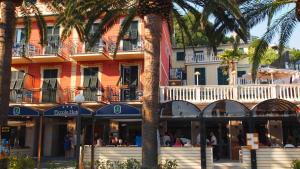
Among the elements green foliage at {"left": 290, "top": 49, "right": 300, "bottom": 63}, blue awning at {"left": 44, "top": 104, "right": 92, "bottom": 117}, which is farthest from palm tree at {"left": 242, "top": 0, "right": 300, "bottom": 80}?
green foliage at {"left": 290, "top": 49, "right": 300, "bottom": 63}

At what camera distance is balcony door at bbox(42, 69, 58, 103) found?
27969 mm

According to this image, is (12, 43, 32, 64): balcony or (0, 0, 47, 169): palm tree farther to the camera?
(12, 43, 32, 64): balcony

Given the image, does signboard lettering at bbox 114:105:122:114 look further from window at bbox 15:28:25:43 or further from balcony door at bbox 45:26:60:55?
window at bbox 15:28:25:43

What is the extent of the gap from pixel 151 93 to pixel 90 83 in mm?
16939

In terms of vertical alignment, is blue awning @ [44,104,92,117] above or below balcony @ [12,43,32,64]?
below

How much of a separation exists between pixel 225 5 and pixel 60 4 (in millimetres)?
7944

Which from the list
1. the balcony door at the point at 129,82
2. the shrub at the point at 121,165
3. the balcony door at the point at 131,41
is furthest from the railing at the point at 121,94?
the shrub at the point at 121,165

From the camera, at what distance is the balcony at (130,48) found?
26703mm

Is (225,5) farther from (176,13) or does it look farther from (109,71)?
(109,71)

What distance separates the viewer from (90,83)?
27.9 metres

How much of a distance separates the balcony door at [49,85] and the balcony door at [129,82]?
5.00 m

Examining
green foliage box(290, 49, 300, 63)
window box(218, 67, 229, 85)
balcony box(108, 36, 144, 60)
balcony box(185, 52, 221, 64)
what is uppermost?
green foliage box(290, 49, 300, 63)

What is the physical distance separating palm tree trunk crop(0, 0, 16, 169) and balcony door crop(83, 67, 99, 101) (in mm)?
15268

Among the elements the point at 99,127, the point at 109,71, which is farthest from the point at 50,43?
the point at 99,127
